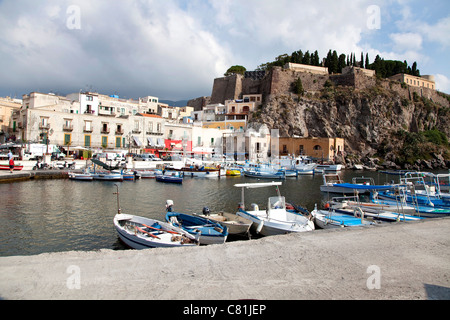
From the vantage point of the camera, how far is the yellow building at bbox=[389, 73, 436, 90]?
70.8 metres

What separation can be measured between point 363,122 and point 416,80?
2583 cm

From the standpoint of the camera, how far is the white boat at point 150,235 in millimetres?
9477

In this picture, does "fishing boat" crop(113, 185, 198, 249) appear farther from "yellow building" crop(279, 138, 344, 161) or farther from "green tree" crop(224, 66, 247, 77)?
"green tree" crop(224, 66, 247, 77)

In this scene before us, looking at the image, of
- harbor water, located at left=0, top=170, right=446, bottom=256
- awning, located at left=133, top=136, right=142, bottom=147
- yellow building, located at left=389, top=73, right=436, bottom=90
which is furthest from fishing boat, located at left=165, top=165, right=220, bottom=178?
yellow building, located at left=389, top=73, right=436, bottom=90

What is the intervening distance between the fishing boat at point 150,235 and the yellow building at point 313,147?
147ft

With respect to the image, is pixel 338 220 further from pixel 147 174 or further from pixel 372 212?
pixel 147 174

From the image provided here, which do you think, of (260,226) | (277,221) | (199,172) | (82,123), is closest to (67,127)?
(82,123)

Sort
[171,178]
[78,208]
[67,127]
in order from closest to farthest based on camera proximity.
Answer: [78,208] < [171,178] < [67,127]

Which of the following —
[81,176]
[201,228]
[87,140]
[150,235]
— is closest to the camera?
[150,235]

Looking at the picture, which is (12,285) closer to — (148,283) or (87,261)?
(87,261)

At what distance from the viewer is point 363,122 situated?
60750 mm

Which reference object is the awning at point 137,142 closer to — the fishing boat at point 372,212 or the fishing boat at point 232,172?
the fishing boat at point 232,172

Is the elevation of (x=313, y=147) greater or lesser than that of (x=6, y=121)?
lesser

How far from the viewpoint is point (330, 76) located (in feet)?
217
